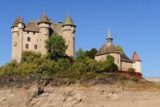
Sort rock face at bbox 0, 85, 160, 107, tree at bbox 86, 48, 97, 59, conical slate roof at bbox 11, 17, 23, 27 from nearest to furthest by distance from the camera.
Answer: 1. rock face at bbox 0, 85, 160, 107
2. conical slate roof at bbox 11, 17, 23, 27
3. tree at bbox 86, 48, 97, 59

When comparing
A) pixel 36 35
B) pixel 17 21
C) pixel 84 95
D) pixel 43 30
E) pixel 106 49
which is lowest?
pixel 84 95

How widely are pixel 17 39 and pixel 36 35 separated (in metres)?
2.79

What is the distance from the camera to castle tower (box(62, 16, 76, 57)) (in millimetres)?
72438


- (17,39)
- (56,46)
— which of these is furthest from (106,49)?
(17,39)

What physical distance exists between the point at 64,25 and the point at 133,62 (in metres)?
11.7

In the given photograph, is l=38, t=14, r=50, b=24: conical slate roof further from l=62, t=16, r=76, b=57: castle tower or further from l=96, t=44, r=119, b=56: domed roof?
l=96, t=44, r=119, b=56: domed roof

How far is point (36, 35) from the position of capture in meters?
71.8

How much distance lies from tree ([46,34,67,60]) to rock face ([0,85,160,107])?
6115 millimetres

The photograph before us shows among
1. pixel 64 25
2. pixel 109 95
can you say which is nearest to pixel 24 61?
pixel 64 25

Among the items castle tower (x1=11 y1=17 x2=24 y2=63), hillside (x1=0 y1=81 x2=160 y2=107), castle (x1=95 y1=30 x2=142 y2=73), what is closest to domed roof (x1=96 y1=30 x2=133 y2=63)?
castle (x1=95 y1=30 x2=142 y2=73)

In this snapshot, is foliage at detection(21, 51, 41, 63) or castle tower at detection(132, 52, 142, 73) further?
castle tower at detection(132, 52, 142, 73)

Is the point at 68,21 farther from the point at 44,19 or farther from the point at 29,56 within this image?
the point at 29,56

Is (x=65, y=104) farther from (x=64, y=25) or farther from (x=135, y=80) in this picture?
(x=64, y=25)

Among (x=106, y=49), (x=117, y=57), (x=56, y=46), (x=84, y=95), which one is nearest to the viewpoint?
(x=84, y=95)
